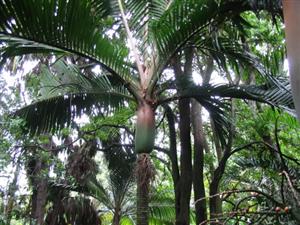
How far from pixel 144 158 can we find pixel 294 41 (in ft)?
10.1

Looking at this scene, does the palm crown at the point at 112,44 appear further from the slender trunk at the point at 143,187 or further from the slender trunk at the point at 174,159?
the slender trunk at the point at 174,159

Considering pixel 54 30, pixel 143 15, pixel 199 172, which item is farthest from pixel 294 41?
pixel 199 172

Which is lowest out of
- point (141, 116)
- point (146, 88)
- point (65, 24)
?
point (141, 116)

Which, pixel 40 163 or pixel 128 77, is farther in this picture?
pixel 40 163

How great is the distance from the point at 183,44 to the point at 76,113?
1972mm

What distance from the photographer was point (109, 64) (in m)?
4.83

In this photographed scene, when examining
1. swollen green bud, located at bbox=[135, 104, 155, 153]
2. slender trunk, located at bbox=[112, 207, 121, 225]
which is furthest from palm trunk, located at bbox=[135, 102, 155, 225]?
slender trunk, located at bbox=[112, 207, 121, 225]

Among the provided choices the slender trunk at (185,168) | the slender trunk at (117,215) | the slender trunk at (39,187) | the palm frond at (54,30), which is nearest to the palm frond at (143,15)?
the palm frond at (54,30)

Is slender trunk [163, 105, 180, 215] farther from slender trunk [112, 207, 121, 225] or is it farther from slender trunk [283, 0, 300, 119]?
slender trunk [283, 0, 300, 119]

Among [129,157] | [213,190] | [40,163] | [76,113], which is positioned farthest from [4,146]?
[213,190]

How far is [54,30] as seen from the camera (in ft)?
13.4

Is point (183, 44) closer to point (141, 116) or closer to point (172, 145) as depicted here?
point (141, 116)

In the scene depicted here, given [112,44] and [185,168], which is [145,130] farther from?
[185,168]

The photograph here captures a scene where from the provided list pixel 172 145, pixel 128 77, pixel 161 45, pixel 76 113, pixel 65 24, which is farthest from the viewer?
pixel 172 145
